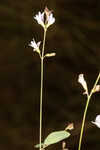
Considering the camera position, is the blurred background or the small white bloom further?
the blurred background

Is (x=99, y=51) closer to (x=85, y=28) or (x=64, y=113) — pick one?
(x=85, y=28)

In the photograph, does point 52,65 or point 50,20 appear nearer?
point 50,20

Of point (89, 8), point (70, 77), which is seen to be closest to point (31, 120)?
point (70, 77)

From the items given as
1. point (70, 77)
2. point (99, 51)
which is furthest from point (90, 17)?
point (70, 77)

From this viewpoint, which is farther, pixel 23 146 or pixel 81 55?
pixel 81 55

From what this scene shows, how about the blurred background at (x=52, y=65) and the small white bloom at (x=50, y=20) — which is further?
the blurred background at (x=52, y=65)

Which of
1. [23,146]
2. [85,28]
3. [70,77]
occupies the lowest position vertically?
[23,146]

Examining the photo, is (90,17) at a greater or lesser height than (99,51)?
greater
